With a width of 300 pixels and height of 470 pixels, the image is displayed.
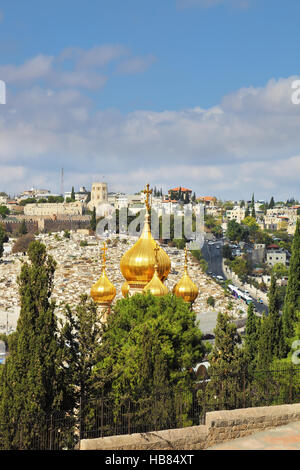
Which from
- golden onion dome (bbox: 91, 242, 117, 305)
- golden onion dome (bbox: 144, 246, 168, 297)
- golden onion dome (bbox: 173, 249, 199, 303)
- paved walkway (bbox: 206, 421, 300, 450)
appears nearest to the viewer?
paved walkway (bbox: 206, 421, 300, 450)

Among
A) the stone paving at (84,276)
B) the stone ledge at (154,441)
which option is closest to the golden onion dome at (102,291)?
the stone ledge at (154,441)

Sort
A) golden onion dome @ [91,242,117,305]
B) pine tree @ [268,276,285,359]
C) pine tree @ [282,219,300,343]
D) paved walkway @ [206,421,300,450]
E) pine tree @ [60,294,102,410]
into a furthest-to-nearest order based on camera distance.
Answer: pine tree @ [282,219,300,343], golden onion dome @ [91,242,117,305], pine tree @ [268,276,285,359], pine tree @ [60,294,102,410], paved walkway @ [206,421,300,450]

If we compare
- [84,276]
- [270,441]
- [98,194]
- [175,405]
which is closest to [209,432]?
[270,441]

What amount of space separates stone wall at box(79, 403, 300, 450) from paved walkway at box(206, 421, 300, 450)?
0.08 metres

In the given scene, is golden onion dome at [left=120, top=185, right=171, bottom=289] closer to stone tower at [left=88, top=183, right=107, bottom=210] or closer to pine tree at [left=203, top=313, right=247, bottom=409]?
pine tree at [left=203, top=313, right=247, bottom=409]

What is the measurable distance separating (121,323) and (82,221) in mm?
98123

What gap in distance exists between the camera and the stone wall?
7336 millimetres

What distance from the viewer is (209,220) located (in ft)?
397

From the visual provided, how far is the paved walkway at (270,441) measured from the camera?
799cm

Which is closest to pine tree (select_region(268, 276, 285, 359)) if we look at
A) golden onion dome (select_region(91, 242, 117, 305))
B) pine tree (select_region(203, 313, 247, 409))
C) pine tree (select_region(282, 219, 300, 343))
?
pine tree (select_region(282, 219, 300, 343))

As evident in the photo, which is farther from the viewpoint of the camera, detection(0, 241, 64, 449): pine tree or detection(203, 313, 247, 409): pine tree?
detection(203, 313, 247, 409): pine tree

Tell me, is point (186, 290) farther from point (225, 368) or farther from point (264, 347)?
point (225, 368)

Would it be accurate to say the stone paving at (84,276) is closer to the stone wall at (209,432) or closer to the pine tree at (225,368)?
the pine tree at (225,368)

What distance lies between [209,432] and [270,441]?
95cm
